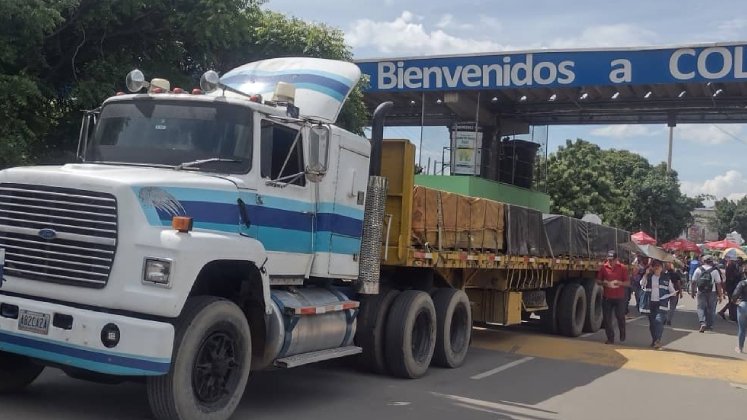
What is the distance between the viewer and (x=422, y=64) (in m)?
23.4

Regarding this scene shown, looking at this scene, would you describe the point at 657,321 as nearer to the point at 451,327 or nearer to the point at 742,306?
the point at 742,306

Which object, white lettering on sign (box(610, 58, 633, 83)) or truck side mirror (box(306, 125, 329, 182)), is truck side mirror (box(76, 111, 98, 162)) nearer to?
truck side mirror (box(306, 125, 329, 182))

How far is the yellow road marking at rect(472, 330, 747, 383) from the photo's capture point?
1163 centimetres

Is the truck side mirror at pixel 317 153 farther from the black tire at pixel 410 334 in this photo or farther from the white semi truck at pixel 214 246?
the black tire at pixel 410 334

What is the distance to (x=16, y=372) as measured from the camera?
22.9ft

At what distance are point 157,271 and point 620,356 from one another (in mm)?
9252

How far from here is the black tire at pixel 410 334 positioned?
9328 millimetres

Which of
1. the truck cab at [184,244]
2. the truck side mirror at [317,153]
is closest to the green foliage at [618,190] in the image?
the truck cab at [184,244]

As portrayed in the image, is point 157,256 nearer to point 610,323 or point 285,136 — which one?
point 285,136

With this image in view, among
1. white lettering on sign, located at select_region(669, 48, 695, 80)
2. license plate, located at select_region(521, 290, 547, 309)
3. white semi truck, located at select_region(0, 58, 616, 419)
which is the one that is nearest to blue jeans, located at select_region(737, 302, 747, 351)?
license plate, located at select_region(521, 290, 547, 309)

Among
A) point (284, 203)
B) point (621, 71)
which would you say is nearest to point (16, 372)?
point (284, 203)

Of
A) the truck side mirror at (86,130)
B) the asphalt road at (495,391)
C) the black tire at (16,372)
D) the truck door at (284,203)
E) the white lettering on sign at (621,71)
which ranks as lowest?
the asphalt road at (495,391)

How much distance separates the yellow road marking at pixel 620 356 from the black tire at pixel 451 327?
6.83 ft

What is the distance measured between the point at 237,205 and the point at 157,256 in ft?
3.80
